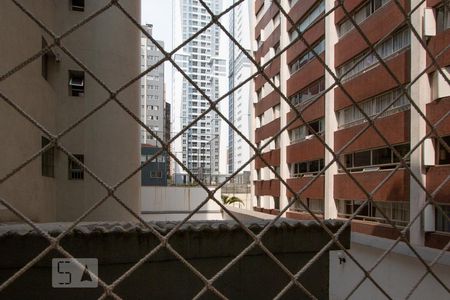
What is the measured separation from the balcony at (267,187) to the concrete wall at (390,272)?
4845 millimetres

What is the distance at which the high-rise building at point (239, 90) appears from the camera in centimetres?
1667

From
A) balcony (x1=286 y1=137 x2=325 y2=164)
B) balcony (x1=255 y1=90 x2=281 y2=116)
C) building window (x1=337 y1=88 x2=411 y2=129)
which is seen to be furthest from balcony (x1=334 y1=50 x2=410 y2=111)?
balcony (x1=255 y1=90 x2=281 y2=116)

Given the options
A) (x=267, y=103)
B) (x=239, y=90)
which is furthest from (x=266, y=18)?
(x=239, y=90)

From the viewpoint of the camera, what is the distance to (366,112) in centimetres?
710

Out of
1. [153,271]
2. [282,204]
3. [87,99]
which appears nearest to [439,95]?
[153,271]

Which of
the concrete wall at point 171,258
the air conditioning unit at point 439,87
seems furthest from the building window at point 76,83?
the air conditioning unit at point 439,87

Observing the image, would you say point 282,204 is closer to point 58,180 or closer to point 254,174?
point 254,174

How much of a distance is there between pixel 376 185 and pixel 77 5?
6136 millimetres

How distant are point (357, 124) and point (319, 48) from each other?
2821mm

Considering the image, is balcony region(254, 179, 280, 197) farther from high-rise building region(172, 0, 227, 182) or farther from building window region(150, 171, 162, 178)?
high-rise building region(172, 0, 227, 182)

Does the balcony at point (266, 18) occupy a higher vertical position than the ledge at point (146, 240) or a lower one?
higher

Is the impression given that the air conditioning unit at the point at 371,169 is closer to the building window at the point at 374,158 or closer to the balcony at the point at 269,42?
the building window at the point at 374,158

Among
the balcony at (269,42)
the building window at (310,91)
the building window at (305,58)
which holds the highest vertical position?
the balcony at (269,42)

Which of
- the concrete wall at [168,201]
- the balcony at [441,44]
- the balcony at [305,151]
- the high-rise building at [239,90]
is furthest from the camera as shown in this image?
the high-rise building at [239,90]
